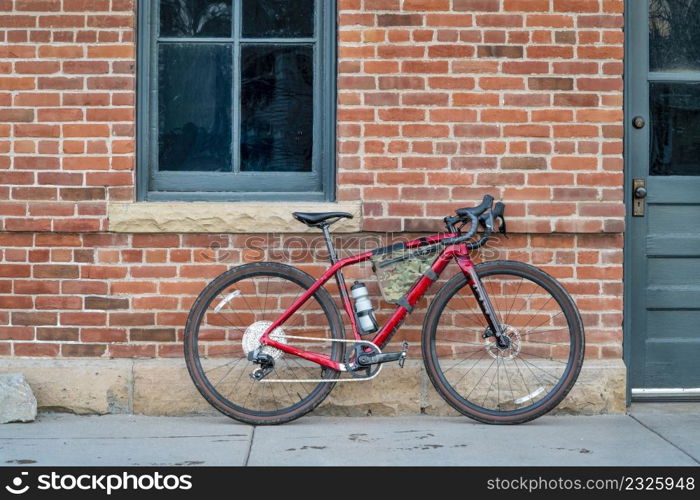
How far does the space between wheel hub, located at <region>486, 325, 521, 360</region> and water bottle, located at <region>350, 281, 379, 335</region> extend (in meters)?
0.66

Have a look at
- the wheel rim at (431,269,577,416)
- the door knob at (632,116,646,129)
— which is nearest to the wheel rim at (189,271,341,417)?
the wheel rim at (431,269,577,416)

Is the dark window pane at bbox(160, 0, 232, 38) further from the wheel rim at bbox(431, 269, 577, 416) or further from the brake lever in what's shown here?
the wheel rim at bbox(431, 269, 577, 416)

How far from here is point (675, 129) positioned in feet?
18.6

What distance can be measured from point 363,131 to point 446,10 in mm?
827

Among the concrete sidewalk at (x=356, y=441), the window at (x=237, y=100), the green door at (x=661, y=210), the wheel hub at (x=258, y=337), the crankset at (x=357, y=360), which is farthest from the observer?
the green door at (x=661, y=210)

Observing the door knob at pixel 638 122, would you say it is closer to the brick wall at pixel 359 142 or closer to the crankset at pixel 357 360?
the brick wall at pixel 359 142

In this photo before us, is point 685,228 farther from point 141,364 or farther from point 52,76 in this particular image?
point 52,76

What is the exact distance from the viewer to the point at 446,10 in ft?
17.4

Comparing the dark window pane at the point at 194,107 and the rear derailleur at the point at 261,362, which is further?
the dark window pane at the point at 194,107

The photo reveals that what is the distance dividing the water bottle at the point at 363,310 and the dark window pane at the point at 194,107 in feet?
3.71

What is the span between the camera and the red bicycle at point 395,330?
500cm

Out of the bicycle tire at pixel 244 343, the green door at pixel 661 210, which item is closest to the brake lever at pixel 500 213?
the green door at pixel 661 210

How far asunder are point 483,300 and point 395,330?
0.50 meters

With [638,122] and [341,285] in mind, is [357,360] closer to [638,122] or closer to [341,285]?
[341,285]
